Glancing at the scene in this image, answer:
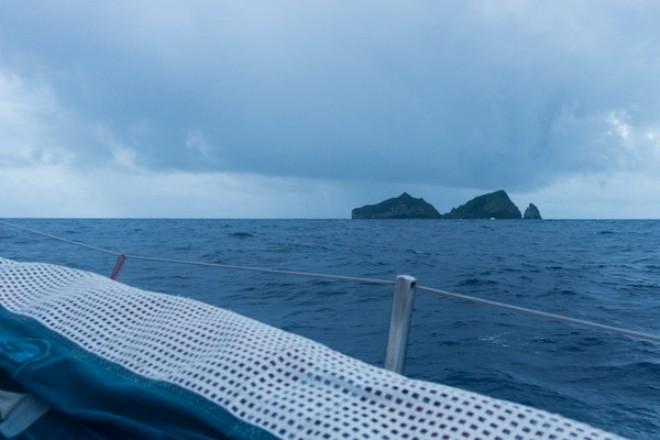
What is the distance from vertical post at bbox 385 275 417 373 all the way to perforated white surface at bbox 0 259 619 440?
9.1 inches

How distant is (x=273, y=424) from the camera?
1559 mm

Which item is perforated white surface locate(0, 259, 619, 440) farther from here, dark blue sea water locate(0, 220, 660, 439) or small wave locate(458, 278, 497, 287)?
small wave locate(458, 278, 497, 287)

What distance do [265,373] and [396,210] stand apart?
412 ft

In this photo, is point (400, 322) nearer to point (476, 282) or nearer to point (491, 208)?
point (476, 282)

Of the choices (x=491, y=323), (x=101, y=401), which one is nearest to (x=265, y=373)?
(x=101, y=401)

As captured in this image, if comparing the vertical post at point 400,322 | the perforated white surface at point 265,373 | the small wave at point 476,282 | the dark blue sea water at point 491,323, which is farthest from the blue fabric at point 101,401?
the small wave at point 476,282

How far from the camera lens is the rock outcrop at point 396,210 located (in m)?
126

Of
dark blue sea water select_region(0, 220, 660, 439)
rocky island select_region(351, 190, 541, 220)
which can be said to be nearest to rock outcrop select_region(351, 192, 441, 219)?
rocky island select_region(351, 190, 541, 220)

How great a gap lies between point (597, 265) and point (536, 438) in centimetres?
2019

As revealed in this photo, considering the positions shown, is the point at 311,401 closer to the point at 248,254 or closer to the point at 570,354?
the point at 570,354

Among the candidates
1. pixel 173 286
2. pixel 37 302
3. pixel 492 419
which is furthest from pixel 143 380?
pixel 173 286

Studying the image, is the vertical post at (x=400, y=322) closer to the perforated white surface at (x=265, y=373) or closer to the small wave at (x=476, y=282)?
the perforated white surface at (x=265, y=373)

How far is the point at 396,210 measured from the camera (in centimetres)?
12656

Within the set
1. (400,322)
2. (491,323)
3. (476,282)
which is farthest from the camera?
(476,282)
